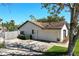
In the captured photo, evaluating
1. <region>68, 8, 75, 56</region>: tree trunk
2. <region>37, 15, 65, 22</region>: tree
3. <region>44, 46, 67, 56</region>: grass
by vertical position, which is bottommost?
<region>44, 46, 67, 56</region>: grass

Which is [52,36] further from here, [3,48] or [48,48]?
[3,48]

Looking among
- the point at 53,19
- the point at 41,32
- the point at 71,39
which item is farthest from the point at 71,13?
the point at 41,32

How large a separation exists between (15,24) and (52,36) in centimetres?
52

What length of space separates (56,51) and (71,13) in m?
0.56

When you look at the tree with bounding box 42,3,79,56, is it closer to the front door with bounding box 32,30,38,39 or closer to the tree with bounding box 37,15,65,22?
the tree with bounding box 37,15,65,22

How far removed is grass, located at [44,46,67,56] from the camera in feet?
17.2

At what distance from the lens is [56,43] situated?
17.3ft

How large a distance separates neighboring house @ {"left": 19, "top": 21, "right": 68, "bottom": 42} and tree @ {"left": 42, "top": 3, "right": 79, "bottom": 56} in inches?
4.6

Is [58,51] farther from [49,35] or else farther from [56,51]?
[49,35]

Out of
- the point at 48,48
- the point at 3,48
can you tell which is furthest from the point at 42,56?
the point at 3,48

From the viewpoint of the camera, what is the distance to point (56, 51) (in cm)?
527

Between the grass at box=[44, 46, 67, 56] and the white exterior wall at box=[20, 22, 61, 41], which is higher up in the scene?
the white exterior wall at box=[20, 22, 61, 41]

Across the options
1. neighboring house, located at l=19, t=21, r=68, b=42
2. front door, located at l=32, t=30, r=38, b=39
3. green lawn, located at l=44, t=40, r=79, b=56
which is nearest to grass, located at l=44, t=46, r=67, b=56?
green lawn, located at l=44, t=40, r=79, b=56

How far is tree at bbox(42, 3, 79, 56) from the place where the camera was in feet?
17.2
